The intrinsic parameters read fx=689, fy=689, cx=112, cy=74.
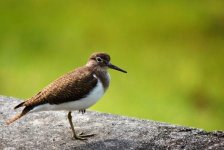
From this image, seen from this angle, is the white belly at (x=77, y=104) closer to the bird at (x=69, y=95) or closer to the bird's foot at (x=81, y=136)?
the bird at (x=69, y=95)

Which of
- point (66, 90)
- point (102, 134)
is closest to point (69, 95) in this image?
point (66, 90)

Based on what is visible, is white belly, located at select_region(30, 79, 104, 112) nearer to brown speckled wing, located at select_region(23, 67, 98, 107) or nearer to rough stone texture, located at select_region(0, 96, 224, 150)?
brown speckled wing, located at select_region(23, 67, 98, 107)

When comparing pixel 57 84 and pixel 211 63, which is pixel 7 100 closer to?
pixel 57 84

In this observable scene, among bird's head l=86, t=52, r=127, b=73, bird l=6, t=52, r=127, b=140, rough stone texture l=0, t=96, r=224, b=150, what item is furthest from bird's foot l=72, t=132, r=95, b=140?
bird's head l=86, t=52, r=127, b=73

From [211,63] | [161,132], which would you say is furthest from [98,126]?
[211,63]

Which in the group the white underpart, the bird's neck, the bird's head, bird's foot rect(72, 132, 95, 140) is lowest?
bird's foot rect(72, 132, 95, 140)

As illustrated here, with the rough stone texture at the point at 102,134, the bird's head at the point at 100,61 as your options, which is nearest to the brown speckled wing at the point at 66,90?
the bird's head at the point at 100,61
